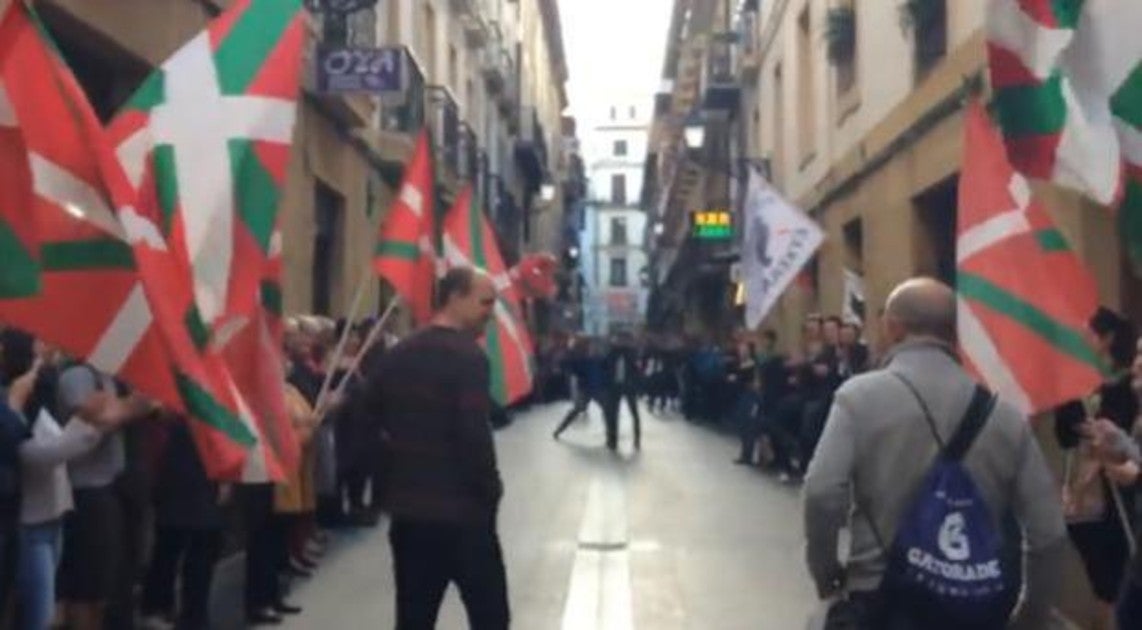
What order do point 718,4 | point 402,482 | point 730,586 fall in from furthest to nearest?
point 718,4 < point 730,586 < point 402,482

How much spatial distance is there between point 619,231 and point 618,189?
7.60 metres

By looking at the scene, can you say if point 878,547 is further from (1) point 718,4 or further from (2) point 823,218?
(1) point 718,4

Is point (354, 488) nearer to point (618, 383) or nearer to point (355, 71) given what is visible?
point (355, 71)

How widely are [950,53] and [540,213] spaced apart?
165 ft

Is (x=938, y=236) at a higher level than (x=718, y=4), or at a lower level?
lower

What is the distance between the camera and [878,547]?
477cm

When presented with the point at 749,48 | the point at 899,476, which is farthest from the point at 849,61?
the point at 899,476

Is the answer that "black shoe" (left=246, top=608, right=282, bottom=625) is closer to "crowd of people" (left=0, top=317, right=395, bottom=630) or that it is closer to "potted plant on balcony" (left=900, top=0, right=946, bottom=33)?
"crowd of people" (left=0, top=317, right=395, bottom=630)

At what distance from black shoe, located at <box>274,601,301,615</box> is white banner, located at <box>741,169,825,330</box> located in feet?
26.0

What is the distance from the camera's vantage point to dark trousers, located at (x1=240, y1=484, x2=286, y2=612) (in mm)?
9430

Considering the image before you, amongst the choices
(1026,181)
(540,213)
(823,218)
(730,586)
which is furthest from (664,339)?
(1026,181)

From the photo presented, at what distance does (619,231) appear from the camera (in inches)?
4729

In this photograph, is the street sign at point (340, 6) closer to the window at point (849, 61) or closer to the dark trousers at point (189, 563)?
the window at point (849, 61)

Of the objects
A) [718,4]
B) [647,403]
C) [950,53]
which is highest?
[718,4]
